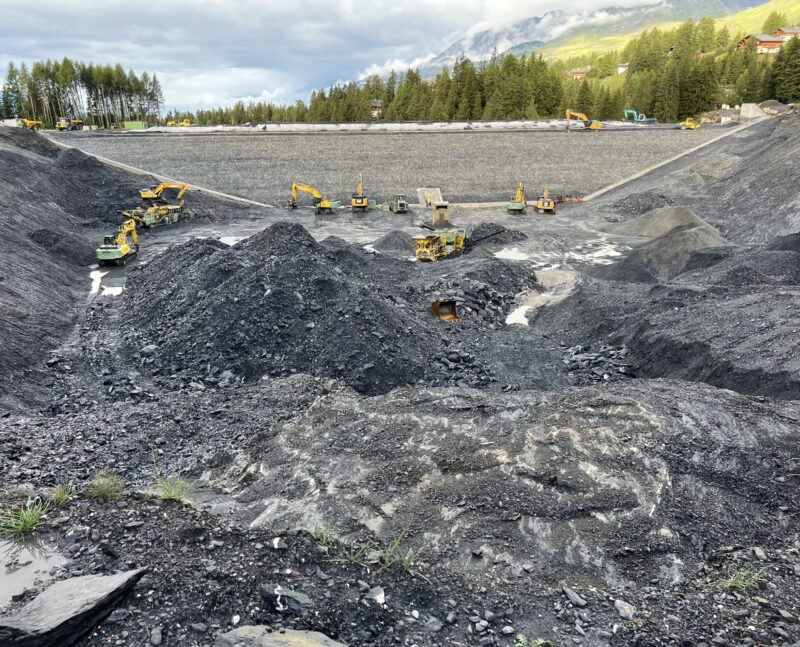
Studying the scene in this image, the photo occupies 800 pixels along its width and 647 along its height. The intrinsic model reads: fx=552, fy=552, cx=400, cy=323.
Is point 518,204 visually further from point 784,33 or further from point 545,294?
Result: point 784,33

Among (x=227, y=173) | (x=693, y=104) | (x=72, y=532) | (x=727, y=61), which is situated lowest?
(x=72, y=532)

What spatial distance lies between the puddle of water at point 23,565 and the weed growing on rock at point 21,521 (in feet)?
0.35

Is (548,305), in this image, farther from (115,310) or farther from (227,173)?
(227,173)

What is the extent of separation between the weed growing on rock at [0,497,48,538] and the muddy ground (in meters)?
0.17

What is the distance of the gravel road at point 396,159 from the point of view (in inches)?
1266

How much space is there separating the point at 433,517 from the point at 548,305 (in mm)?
10429

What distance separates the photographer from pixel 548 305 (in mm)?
15008

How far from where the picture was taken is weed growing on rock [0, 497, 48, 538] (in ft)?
15.8

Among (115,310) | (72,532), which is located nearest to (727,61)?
(115,310)

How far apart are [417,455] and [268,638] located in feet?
9.75

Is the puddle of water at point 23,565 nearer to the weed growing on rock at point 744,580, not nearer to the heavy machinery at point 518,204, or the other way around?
the weed growing on rock at point 744,580

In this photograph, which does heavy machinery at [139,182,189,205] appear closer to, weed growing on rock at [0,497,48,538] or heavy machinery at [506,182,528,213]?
heavy machinery at [506,182,528,213]

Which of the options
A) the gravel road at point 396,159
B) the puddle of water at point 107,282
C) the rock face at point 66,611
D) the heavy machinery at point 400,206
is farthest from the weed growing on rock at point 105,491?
the gravel road at point 396,159

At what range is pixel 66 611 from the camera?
369cm
